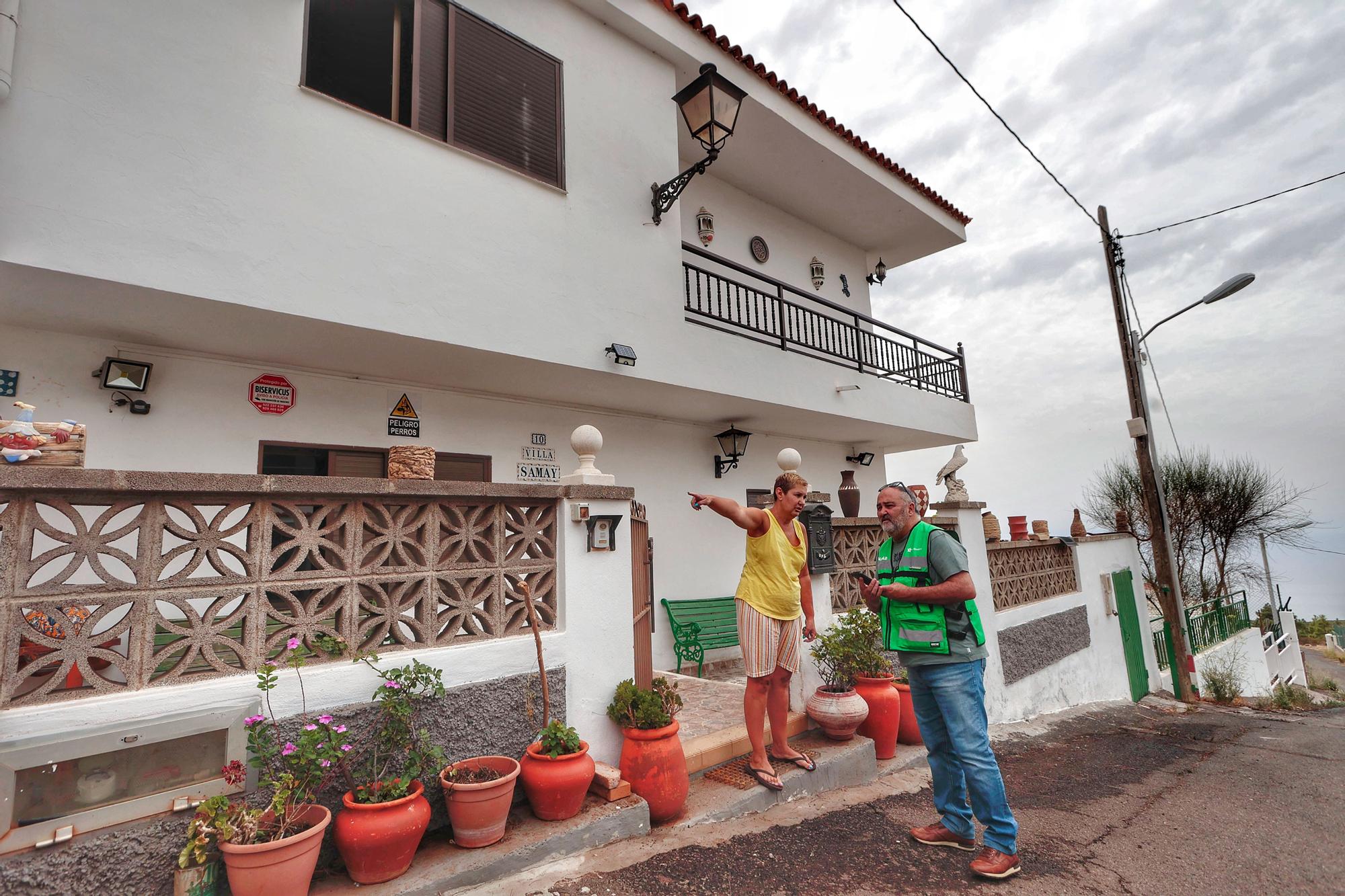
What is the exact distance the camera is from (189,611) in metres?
2.59

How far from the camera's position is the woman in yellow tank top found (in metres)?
3.96

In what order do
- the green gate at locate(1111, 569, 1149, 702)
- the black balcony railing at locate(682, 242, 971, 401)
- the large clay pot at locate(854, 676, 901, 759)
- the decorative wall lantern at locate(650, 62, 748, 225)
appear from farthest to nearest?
the green gate at locate(1111, 569, 1149, 702), the black balcony railing at locate(682, 242, 971, 401), the decorative wall lantern at locate(650, 62, 748, 225), the large clay pot at locate(854, 676, 901, 759)

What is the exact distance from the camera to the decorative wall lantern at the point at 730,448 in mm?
8000

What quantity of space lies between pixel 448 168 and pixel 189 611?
148 inches

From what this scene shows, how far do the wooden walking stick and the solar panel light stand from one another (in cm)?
261

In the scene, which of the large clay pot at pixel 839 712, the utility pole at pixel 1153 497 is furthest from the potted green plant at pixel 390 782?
the utility pole at pixel 1153 497

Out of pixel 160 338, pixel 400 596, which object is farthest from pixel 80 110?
pixel 400 596

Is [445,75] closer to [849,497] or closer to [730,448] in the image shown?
[730,448]

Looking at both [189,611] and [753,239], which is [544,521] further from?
[753,239]

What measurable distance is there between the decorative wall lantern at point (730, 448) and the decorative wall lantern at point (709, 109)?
10.1 ft

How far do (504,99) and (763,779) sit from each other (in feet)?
18.6

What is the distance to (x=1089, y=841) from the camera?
3805mm

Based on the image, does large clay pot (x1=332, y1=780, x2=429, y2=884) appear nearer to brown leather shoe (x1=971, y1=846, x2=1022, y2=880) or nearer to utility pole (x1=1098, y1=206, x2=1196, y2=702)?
brown leather shoe (x1=971, y1=846, x2=1022, y2=880)

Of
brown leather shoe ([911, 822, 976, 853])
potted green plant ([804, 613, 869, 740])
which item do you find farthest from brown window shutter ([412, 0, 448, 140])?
brown leather shoe ([911, 822, 976, 853])
